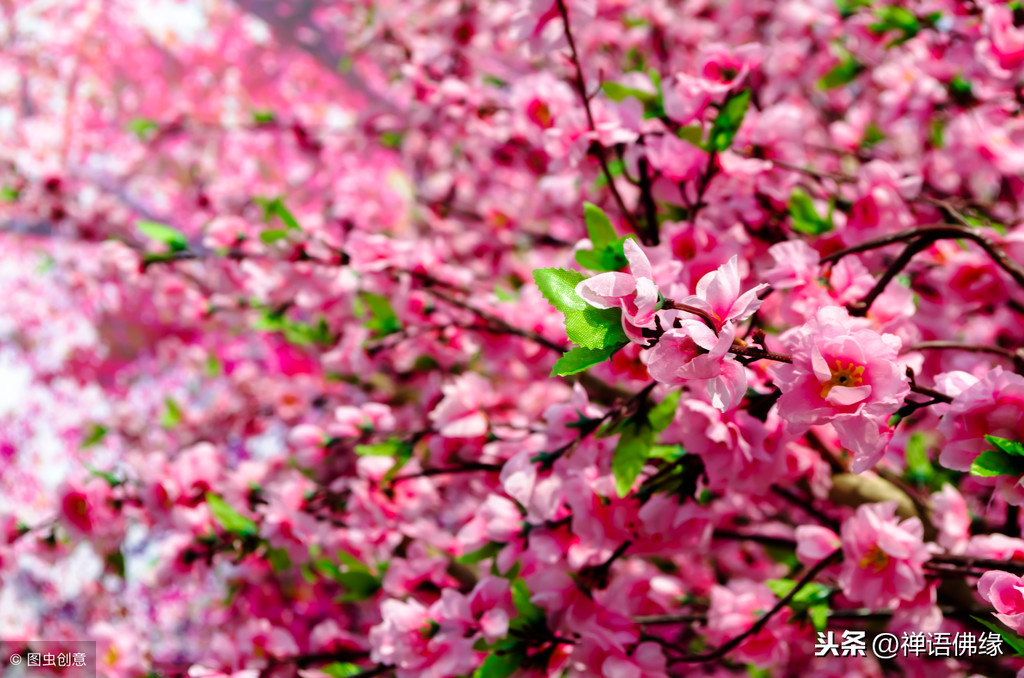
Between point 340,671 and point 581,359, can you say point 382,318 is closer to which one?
point 340,671

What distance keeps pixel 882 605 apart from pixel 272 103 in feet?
23.4

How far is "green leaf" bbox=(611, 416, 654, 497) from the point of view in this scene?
86cm

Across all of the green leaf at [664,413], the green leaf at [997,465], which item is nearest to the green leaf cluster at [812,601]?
the green leaf at [664,413]

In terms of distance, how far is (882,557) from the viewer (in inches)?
37.1

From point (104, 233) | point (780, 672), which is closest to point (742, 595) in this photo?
point (780, 672)

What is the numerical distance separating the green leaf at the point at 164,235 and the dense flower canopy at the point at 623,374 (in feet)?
0.10

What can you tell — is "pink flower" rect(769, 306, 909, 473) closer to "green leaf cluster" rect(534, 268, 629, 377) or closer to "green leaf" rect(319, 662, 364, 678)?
"green leaf cluster" rect(534, 268, 629, 377)

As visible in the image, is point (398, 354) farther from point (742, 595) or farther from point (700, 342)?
point (700, 342)

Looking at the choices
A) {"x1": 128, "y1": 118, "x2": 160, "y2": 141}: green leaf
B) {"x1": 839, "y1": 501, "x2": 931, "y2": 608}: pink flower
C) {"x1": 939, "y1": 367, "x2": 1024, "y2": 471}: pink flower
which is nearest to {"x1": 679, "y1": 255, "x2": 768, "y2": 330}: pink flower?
{"x1": 939, "y1": 367, "x2": 1024, "y2": 471}: pink flower

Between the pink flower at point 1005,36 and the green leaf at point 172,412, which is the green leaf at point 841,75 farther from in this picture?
the green leaf at point 172,412

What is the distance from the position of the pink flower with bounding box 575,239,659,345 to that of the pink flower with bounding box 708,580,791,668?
2.52 feet

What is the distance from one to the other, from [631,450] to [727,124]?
60 cm

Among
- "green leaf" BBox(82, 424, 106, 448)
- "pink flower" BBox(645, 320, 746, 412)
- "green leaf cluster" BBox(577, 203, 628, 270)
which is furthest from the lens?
"green leaf" BBox(82, 424, 106, 448)

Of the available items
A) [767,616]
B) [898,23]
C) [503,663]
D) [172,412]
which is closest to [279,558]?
[503,663]
